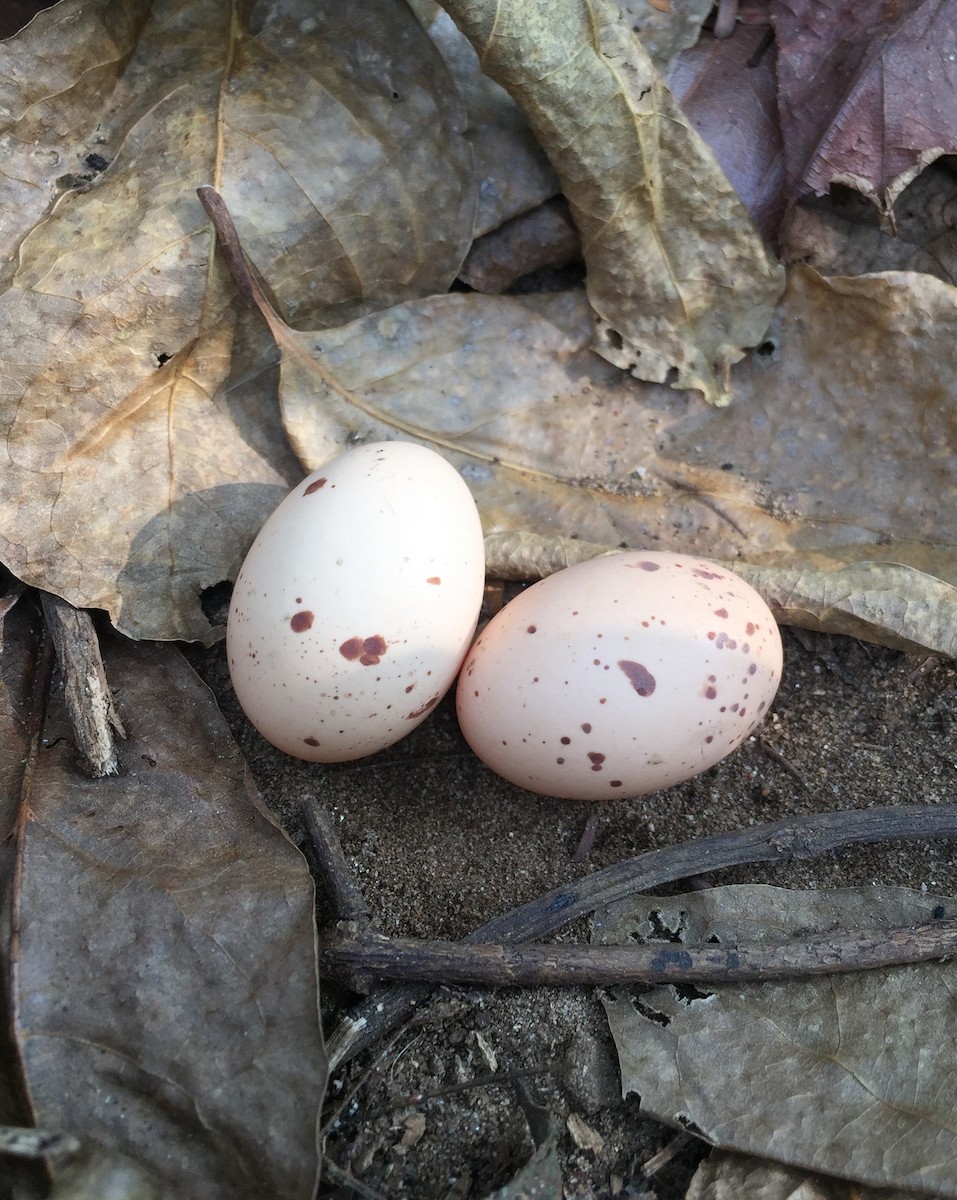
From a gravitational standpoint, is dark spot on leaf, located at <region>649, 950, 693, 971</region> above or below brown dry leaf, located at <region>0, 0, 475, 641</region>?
below

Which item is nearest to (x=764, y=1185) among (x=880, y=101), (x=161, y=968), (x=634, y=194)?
(x=161, y=968)

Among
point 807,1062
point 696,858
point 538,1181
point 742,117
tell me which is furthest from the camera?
point 742,117

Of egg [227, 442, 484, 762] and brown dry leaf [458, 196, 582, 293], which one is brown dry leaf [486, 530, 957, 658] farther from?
brown dry leaf [458, 196, 582, 293]

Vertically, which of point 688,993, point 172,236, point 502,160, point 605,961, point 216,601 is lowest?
point 688,993

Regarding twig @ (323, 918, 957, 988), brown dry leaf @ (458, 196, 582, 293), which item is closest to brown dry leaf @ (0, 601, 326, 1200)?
twig @ (323, 918, 957, 988)

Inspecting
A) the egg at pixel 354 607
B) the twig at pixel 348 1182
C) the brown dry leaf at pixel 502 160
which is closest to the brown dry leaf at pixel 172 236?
the brown dry leaf at pixel 502 160

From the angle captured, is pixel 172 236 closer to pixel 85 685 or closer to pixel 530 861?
pixel 85 685

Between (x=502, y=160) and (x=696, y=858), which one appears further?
(x=502, y=160)
